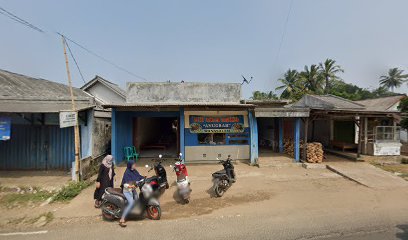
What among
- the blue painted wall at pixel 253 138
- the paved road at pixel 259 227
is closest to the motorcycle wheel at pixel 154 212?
the paved road at pixel 259 227

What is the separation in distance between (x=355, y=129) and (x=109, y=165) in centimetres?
1576

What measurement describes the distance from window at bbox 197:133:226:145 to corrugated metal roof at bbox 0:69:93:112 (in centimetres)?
532

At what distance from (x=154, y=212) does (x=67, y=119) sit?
5006mm

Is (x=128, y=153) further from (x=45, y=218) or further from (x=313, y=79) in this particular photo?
(x=313, y=79)

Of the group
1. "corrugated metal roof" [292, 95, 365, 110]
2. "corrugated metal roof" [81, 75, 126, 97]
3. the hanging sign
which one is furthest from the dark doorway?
"corrugated metal roof" [292, 95, 365, 110]

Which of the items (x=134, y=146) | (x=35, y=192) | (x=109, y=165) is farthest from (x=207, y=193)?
(x=134, y=146)

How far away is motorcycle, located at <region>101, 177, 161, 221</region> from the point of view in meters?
5.28

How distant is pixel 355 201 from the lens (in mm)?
6340

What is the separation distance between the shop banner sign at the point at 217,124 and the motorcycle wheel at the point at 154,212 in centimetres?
609

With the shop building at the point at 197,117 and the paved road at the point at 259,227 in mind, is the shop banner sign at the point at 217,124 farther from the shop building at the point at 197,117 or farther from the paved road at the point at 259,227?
the paved road at the point at 259,227

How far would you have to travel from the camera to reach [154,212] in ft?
17.5

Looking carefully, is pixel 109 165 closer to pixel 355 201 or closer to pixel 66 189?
pixel 66 189

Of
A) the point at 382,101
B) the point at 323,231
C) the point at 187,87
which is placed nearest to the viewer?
the point at 323,231

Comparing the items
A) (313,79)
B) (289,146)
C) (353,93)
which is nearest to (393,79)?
(353,93)
